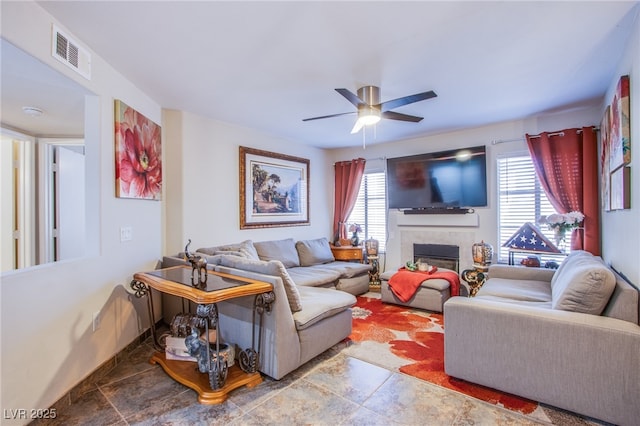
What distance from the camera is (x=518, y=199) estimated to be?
414 cm

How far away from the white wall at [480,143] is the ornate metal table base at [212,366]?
3.47 m

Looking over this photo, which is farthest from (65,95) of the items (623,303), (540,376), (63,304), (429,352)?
(623,303)

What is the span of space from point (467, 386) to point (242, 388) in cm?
163

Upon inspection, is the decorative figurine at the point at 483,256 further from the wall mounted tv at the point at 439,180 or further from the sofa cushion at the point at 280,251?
the sofa cushion at the point at 280,251

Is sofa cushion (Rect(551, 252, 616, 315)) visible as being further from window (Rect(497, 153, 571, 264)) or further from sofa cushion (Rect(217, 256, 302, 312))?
window (Rect(497, 153, 571, 264))

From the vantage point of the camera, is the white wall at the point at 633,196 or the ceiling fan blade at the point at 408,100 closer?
the white wall at the point at 633,196

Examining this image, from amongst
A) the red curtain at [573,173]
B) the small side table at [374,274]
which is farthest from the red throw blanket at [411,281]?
the red curtain at [573,173]

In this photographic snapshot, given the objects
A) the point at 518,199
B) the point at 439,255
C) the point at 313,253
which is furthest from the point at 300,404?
the point at 518,199

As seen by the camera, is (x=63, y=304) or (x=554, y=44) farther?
(x=554, y=44)

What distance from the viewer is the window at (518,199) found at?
3.98 metres

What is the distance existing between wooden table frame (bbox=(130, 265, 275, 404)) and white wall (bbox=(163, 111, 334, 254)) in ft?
3.97

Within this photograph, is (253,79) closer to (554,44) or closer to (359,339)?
(554,44)

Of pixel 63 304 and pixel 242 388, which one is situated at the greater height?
pixel 63 304

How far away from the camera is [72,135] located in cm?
369
